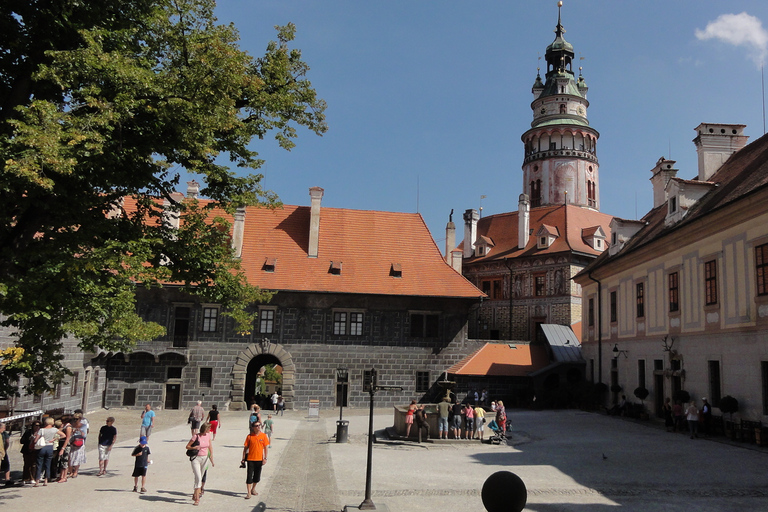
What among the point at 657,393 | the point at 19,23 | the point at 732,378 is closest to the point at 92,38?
the point at 19,23

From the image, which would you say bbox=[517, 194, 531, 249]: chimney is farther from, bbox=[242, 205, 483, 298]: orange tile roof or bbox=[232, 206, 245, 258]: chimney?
bbox=[232, 206, 245, 258]: chimney

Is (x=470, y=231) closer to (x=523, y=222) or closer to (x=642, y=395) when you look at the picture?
(x=523, y=222)

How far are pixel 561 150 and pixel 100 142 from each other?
171ft

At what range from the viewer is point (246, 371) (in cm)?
3366

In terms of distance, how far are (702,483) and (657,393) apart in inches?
545

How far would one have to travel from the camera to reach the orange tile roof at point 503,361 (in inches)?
1368

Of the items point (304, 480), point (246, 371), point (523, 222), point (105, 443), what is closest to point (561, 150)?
point (523, 222)

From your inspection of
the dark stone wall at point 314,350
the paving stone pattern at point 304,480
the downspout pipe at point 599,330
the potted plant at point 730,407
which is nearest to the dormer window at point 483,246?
the dark stone wall at point 314,350

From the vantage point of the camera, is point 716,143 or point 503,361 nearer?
point 716,143

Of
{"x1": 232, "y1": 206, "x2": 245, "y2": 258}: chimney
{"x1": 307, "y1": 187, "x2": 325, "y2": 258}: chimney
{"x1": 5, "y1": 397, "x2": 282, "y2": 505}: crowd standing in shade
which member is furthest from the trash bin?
{"x1": 232, "y1": 206, "x2": 245, "y2": 258}: chimney

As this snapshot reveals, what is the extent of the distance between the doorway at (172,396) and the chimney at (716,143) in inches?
1093

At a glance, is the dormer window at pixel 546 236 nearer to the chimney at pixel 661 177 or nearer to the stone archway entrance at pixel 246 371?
the chimney at pixel 661 177

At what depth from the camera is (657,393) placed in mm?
26391

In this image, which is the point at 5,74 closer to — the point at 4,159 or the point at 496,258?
the point at 4,159
